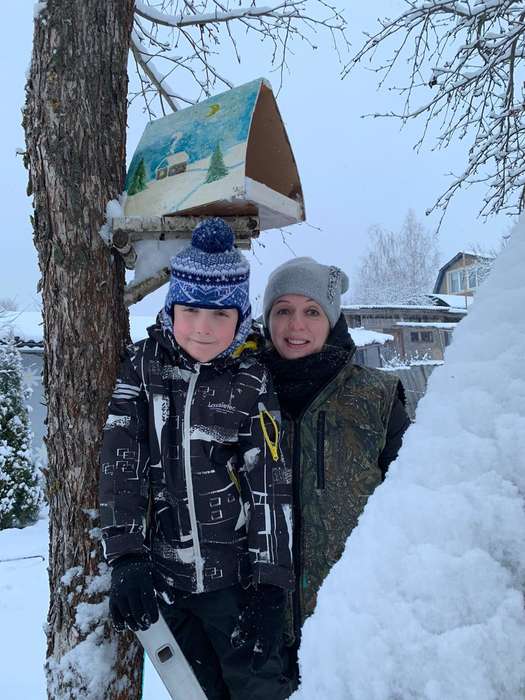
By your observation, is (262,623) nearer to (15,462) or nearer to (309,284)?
(309,284)

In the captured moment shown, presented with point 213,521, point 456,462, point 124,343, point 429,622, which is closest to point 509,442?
point 456,462

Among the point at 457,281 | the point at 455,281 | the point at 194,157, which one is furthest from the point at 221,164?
the point at 455,281

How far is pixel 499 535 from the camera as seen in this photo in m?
0.52

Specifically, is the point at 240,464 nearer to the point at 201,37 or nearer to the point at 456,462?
the point at 456,462

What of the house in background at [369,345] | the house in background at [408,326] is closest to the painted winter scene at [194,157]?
the house in background at [369,345]

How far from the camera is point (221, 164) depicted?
180cm

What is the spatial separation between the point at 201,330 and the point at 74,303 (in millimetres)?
455

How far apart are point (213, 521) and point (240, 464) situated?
203 mm

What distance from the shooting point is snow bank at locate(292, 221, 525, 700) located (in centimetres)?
48

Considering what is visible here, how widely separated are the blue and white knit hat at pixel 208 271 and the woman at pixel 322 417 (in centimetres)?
35

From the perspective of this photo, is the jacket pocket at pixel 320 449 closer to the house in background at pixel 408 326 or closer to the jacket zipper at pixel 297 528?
the jacket zipper at pixel 297 528

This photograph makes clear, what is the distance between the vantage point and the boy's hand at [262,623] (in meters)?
1.68

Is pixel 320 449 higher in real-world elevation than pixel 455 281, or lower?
lower

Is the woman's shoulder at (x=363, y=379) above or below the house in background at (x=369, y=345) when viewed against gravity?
above
